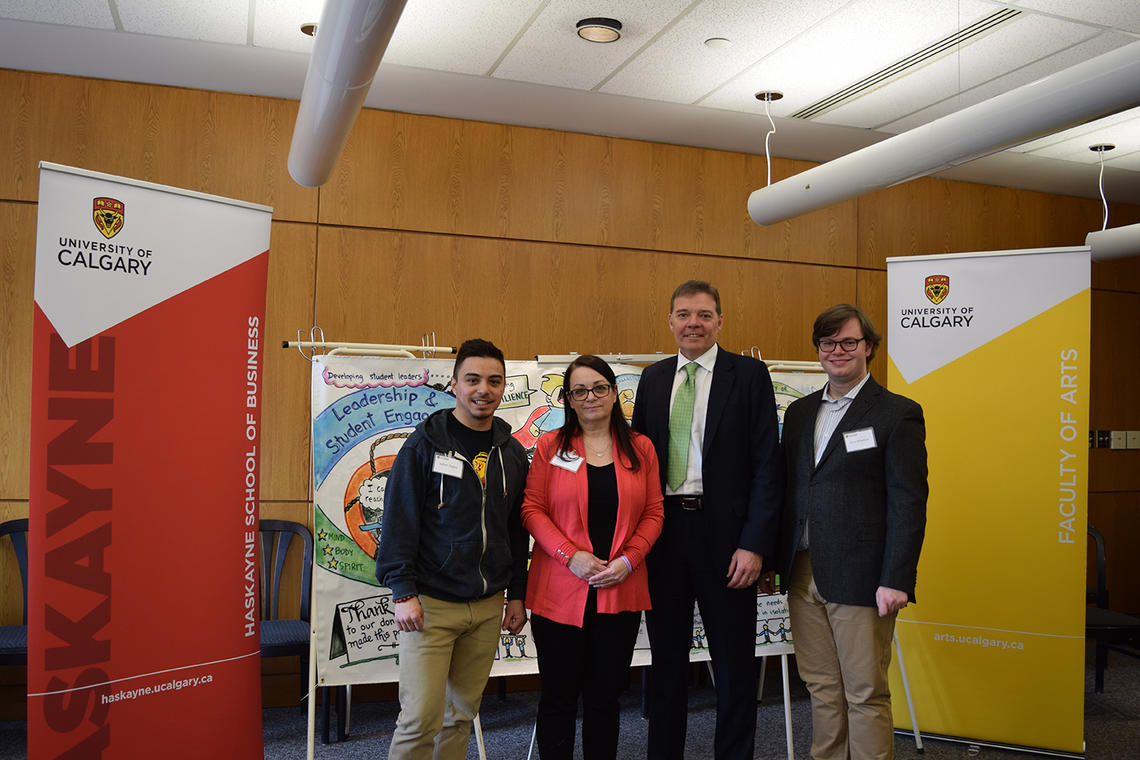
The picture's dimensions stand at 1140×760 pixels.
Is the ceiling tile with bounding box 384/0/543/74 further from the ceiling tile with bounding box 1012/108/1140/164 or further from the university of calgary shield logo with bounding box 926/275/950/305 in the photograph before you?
the ceiling tile with bounding box 1012/108/1140/164

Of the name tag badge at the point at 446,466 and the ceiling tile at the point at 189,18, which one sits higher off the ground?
the ceiling tile at the point at 189,18

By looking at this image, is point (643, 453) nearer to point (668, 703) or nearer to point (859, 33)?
point (668, 703)

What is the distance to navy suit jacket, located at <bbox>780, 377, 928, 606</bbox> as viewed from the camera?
2.75m

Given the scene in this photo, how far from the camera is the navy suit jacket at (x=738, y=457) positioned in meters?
2.80

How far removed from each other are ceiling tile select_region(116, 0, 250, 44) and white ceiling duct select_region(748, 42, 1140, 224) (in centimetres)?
265

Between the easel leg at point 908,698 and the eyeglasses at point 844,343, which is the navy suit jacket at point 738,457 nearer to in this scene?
the eyeglasses at point 844,343

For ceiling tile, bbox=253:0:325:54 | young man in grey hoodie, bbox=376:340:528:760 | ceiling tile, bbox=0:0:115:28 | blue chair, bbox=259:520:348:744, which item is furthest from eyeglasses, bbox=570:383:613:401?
ceiling tile, bbox=0:0:115:28

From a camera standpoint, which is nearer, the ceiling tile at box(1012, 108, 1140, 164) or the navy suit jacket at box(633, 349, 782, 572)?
the navy suit jacket at box(633, 349, 782, 572)

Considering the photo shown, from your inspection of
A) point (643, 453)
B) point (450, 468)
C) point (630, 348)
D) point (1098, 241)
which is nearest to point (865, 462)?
point (643, 453)

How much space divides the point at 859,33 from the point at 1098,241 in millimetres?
2359

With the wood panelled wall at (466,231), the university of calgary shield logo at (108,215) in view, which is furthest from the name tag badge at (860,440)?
the university of calgary shield logo at (108,215)

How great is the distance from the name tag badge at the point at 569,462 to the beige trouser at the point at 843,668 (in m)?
0.88

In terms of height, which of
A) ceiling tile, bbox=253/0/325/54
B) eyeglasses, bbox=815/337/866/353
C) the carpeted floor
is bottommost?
the carpeted floor

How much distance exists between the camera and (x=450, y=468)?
2.65 meters
